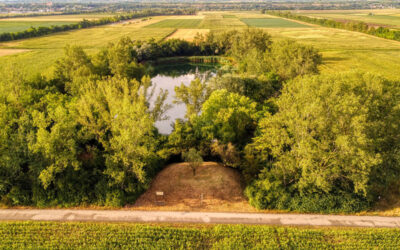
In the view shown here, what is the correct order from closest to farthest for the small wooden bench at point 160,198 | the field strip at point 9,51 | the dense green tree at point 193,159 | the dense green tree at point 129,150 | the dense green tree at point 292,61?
the dense green tree at point 129,150
the small wooden bench at point 160,198
the dense green tree at point 193,159
the dense green tree at point 292,61
the field strip at point 9,51

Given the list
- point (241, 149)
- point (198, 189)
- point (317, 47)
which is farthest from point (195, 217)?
point (317, 47)

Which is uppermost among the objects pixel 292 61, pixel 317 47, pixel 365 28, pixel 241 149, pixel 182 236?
pixel 365 28

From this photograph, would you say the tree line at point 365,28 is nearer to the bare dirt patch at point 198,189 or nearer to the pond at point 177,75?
the pond at point 177,75

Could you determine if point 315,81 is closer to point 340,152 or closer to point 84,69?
point 340,152

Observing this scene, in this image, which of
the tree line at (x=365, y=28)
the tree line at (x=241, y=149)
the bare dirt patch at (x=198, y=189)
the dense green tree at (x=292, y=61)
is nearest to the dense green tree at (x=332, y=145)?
the tree line at (x=241, y=149)

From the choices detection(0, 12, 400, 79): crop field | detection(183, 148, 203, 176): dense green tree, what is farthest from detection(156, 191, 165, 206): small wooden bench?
detection(0, 12, 400, 79): crop field

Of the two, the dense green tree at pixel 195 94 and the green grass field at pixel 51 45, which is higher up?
the green grass field at pixel 51 45

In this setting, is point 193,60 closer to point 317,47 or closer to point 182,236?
point 317,47

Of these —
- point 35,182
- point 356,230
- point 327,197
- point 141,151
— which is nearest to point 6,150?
point 35,182
